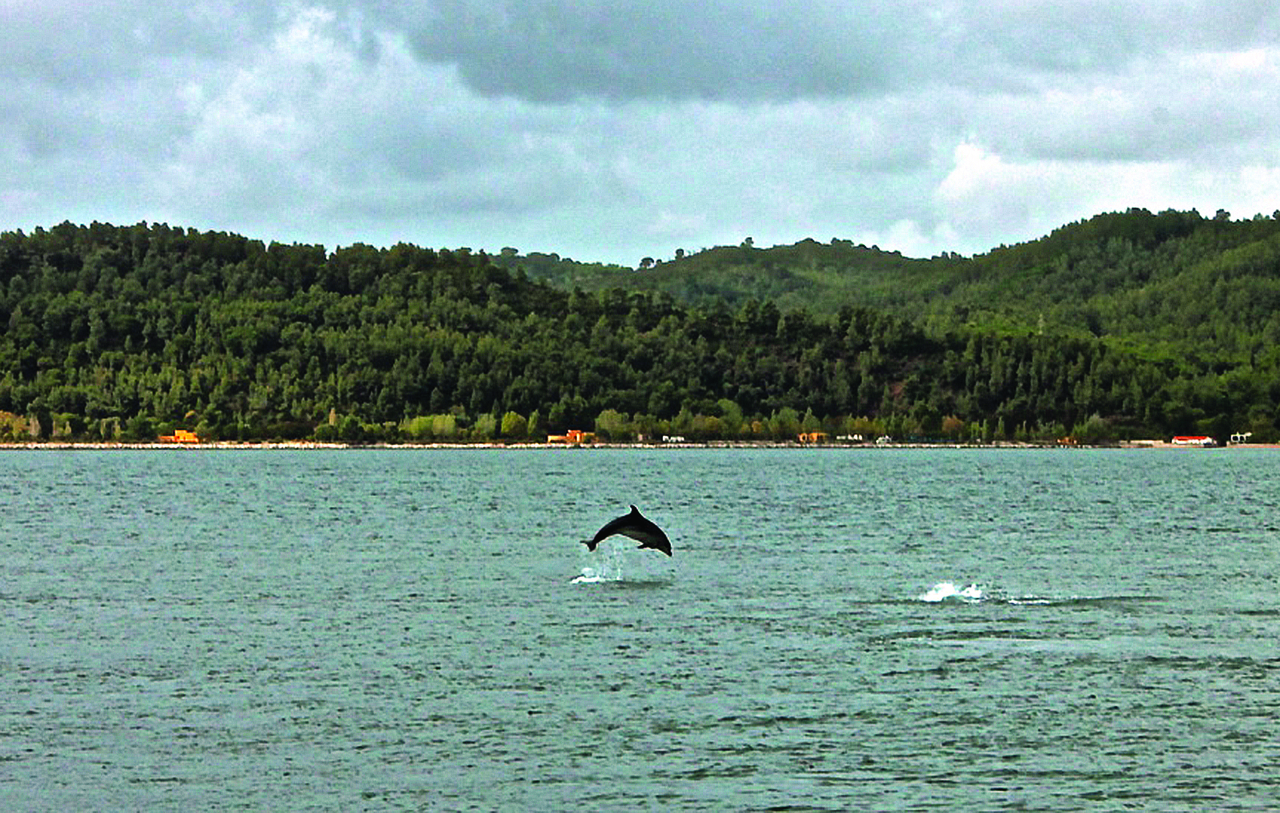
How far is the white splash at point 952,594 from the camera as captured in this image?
62.4 metres

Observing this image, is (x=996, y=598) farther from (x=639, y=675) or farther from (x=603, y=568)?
(x=639, y=675)

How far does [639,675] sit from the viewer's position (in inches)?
1813

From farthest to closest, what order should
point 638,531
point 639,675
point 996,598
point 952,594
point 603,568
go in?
point 603,568 < point 952,594 < point 996,598 < point 638,531 < point 639,675

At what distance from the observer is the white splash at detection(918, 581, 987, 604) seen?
6244cm

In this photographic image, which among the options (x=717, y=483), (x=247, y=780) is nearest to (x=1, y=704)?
(x=247, y=780)

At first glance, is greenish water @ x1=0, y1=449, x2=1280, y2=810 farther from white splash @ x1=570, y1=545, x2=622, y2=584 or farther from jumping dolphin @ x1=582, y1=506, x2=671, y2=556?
jumping dolphin @ x1=582, y1=506, x2=671, y2=556

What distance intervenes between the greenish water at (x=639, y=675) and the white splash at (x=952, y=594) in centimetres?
33

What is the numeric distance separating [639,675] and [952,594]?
20.6 m

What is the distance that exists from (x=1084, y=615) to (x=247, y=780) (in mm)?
32117

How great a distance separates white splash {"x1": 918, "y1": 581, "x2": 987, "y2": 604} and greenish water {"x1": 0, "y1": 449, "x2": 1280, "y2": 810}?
1.07 feet

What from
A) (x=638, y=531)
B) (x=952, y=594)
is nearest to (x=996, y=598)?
(x=952, y=594)

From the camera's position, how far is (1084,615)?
58656mm

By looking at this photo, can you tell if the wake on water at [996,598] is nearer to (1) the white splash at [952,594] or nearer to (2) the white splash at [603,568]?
(1) the white splash at [952,594]

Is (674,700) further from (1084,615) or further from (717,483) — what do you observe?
(717,483)
